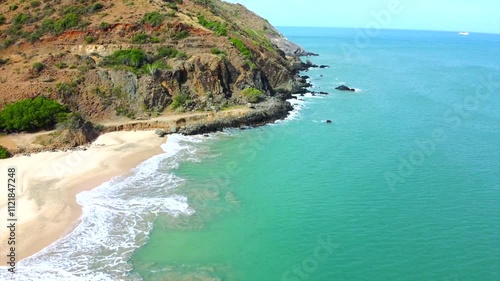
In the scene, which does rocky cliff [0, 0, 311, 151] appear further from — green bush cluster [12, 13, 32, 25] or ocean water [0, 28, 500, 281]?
ocean water [0, 28, 500, 281]

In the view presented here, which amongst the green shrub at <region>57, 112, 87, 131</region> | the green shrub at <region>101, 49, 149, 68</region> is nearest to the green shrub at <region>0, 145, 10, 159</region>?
the green shrub at <region>57, 112, 87, 131</region>

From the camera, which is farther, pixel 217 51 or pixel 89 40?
pixel 217 51

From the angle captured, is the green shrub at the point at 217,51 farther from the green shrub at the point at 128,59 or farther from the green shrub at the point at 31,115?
the green shrub at the point at 31,115

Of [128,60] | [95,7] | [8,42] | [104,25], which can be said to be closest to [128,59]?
[128,60]

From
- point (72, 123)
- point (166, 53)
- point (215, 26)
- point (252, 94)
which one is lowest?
Answer: point (72, 123)

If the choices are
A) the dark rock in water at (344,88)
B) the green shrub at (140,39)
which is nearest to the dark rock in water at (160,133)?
the green shrub at (140,39)

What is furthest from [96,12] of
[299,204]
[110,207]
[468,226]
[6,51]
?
[468,226]

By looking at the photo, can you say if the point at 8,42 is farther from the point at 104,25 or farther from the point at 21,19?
the point at 104,25
